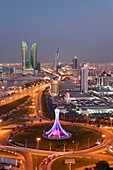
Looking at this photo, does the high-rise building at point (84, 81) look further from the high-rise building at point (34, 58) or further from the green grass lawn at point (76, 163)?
the high-rise building at point (34, 58)

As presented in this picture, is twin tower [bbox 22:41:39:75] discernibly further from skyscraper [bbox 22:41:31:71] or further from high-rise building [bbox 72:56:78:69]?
high-rise building [bbox 72:56:78:69]

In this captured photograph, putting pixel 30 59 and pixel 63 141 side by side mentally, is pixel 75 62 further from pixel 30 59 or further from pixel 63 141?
pixel 63 141

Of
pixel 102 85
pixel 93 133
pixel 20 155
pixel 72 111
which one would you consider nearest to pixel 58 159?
pixel 20 155

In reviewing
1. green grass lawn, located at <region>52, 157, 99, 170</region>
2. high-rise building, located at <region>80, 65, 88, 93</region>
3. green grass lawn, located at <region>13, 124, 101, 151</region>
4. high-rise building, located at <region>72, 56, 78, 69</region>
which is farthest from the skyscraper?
green grass lawn, located at <region>52, 157, 99, 170</region>

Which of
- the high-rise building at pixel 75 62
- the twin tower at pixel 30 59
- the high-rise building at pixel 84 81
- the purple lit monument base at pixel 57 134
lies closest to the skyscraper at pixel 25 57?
the twin tower at pixel 30 59

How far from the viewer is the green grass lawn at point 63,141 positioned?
1304 centimetres

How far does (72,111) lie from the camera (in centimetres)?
2211

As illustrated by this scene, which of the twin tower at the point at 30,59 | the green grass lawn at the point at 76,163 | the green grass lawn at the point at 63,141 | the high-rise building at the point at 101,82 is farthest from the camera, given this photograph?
the twin tower at the point at 30,59

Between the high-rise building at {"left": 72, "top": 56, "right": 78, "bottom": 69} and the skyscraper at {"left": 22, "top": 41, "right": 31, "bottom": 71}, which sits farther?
the high-rise building at {"left": 72, "top": 56, "right": 78, "bottom": 69}

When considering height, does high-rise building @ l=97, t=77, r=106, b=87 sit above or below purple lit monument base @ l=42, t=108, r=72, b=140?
above

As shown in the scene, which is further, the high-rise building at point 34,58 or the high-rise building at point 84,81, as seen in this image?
the high-rise building at point 34,58

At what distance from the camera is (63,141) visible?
1366cm

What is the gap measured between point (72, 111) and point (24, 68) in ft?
172

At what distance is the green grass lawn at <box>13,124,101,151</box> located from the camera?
513 inches
